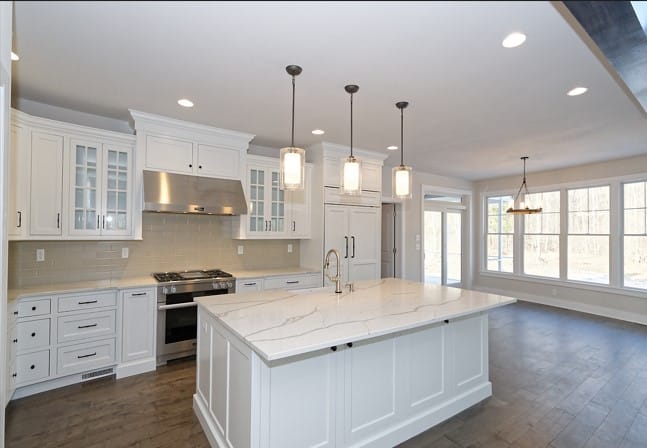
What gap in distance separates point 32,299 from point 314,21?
125 inches

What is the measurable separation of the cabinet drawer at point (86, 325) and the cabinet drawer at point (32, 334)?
0.10 m

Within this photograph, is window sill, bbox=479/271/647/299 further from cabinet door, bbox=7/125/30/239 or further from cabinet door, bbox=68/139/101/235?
cabinet door, bbox=7/125/30/239

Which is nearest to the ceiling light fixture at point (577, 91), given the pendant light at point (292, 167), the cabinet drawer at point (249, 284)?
the pendant light at point (292, 167)

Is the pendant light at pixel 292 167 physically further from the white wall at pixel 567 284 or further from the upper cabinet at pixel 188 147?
the white wall at pixel 567 284

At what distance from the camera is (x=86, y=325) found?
300cm

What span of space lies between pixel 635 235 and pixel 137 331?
735 centimetres

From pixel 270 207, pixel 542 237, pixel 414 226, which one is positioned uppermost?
pixel 270 207

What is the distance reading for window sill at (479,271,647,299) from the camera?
5219 millimetres

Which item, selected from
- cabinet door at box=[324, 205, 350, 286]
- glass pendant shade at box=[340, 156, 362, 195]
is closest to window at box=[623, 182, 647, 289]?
cabinet door at box=[324, 205, 350, 286]

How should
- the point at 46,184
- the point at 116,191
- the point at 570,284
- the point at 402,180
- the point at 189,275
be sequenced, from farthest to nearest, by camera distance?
the point at 570,284
the point at 189,275
the point at 116,191
the point at 46,184
the point at 402,180

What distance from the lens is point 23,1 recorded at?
1.66 meters

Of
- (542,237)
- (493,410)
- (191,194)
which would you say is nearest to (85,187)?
(191,194)

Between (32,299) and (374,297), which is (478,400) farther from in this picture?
(32,299)

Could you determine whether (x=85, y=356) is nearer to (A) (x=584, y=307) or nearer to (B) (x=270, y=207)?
(B) (x=270, y=207)
